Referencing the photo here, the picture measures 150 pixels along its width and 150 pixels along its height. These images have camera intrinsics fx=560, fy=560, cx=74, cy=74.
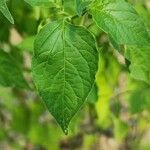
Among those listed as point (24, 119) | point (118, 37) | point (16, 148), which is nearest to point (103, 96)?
point (24, 119)

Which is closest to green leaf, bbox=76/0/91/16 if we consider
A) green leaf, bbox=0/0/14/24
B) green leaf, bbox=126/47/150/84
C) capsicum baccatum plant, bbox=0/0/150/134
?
capsicum baccatum plant, bbox=0/0/150/134

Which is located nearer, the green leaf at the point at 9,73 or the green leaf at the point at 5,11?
the green leaf at the point at 5,11

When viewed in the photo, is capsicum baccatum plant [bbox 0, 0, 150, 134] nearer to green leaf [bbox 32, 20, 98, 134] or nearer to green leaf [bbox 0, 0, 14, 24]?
green leaf [bbox 32, 20, 98, 134]

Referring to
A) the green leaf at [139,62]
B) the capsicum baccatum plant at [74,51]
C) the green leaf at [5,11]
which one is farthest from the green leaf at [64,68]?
the green leaf at [139,62]

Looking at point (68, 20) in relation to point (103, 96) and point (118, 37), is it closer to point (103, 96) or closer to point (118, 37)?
point (118, 37)

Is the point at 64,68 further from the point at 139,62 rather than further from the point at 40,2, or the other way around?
the point at 139,62

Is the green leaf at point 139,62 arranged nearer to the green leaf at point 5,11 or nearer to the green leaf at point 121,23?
the green leaf at point 121,23

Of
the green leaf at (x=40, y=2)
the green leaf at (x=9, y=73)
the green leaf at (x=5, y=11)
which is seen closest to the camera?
the green leaf at (x=5, y=11)

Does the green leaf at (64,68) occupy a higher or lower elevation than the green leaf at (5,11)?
lower
